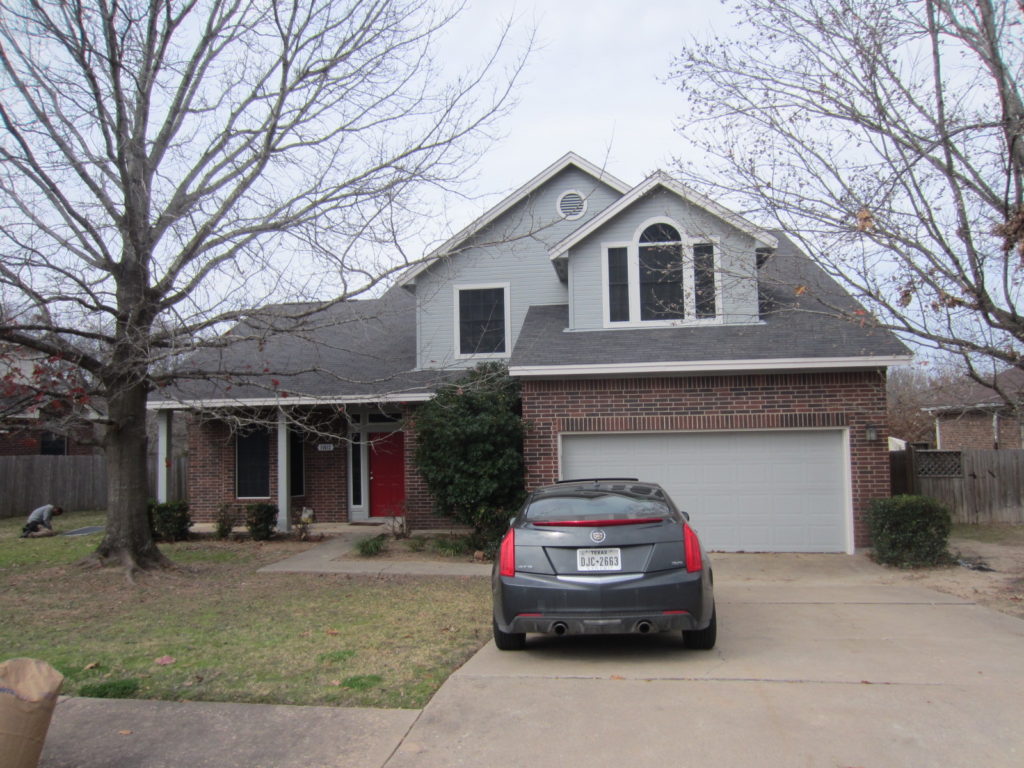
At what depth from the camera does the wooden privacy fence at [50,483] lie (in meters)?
22.7

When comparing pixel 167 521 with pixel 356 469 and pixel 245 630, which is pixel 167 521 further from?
pixel 245 630

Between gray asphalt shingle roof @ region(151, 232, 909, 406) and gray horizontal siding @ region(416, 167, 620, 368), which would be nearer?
gray asphalt shingle roof @ region(151, 232, 909, 406)

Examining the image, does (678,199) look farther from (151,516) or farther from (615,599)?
(151,516)

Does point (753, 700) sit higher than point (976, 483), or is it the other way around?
point (976, 483)

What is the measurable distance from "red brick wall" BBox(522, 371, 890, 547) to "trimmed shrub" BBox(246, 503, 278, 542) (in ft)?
17.3

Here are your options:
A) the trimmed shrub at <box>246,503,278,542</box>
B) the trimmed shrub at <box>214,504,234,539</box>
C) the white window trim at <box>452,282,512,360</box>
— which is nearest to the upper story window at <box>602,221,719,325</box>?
the white window trim at <box>452,282,512,360</box>

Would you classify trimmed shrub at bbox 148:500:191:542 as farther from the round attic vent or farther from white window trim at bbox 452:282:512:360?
the round attic vent

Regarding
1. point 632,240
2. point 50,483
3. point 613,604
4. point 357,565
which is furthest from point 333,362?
point 50,483

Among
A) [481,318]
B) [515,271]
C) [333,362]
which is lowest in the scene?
[333,362]

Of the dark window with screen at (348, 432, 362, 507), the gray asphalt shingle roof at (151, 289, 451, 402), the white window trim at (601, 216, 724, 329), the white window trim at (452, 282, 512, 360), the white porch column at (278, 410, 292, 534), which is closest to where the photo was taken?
the white window trim at (601, 216, 724, 329)

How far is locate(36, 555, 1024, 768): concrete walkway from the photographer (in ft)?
14.7

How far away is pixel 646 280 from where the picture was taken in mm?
14031

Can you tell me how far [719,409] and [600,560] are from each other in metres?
6.79

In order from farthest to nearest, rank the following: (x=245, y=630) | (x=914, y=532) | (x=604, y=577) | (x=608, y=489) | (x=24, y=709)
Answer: (x=914, y=532), (x=245, y=630), (x=608, y=489), (x=604, y=577), (x=24, y=709)
